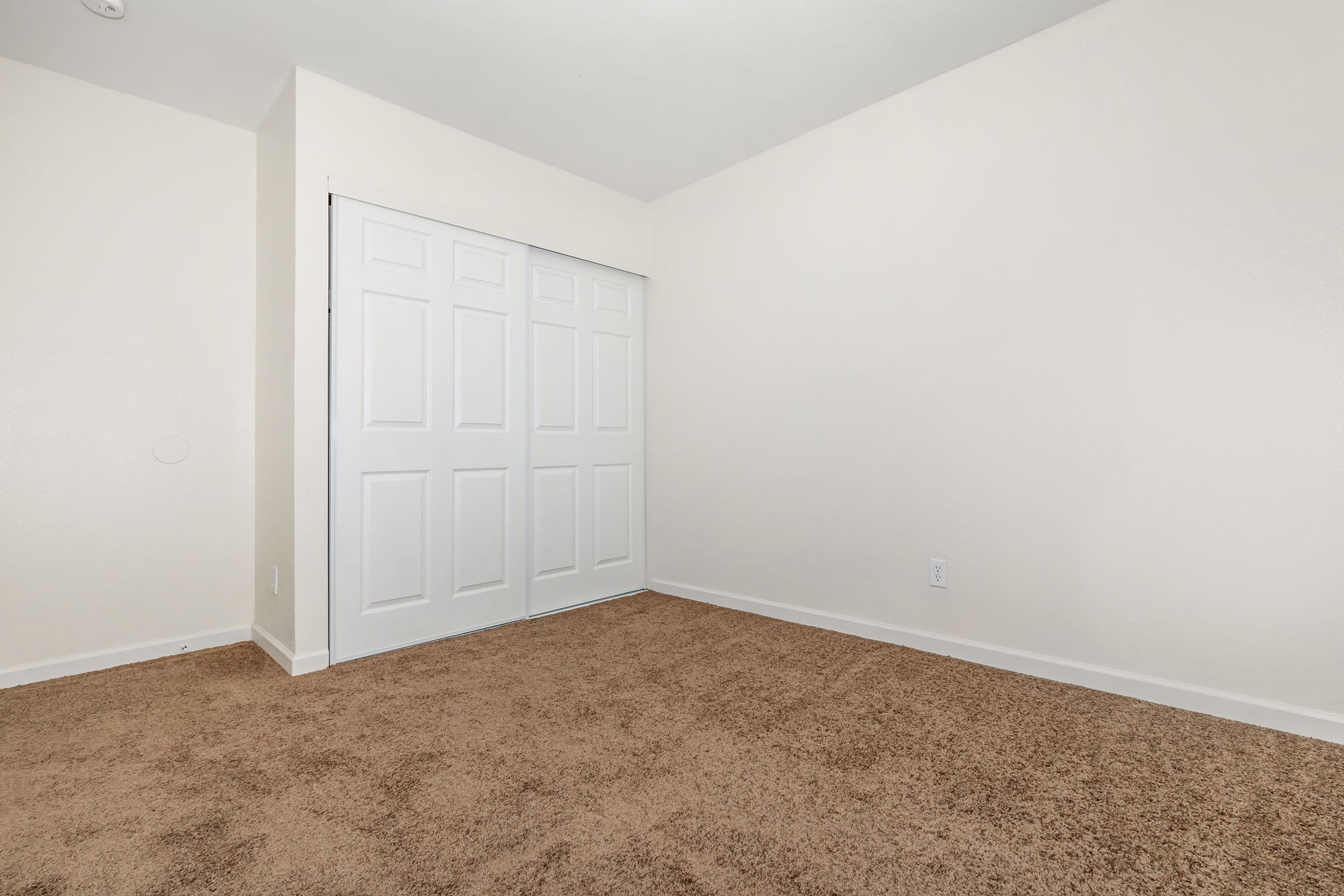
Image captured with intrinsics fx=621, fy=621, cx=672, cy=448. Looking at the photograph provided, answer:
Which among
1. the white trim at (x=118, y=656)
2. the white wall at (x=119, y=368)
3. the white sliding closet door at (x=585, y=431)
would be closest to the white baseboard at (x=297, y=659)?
the white trim at (x=118, y=656)

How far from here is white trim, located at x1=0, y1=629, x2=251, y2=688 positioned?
249 centimetres

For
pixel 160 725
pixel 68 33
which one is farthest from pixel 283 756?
pixel 68 33

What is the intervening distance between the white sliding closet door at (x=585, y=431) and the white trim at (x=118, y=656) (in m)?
1.46

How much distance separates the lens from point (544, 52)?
8.43 feet

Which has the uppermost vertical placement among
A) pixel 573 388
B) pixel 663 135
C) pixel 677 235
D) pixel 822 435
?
pixel 663 135

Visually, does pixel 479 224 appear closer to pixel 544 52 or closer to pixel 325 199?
pixel 325 199

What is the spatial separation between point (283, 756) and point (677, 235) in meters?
3.31

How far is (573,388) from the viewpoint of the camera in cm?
369

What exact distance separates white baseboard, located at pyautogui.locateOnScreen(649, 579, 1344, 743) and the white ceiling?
2.49m

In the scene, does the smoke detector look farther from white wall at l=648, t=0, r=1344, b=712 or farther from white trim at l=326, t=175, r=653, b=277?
white wall at l=648, t=0, r=1344, b=712

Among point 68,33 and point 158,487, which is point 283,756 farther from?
point 68,33

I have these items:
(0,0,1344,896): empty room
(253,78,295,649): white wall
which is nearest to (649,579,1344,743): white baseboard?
(0,0,1344,896): empty room

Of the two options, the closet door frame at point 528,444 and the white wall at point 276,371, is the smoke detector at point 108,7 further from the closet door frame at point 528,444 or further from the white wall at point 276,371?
the closet door frame at point 528,444

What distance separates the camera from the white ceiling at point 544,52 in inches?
91.1
